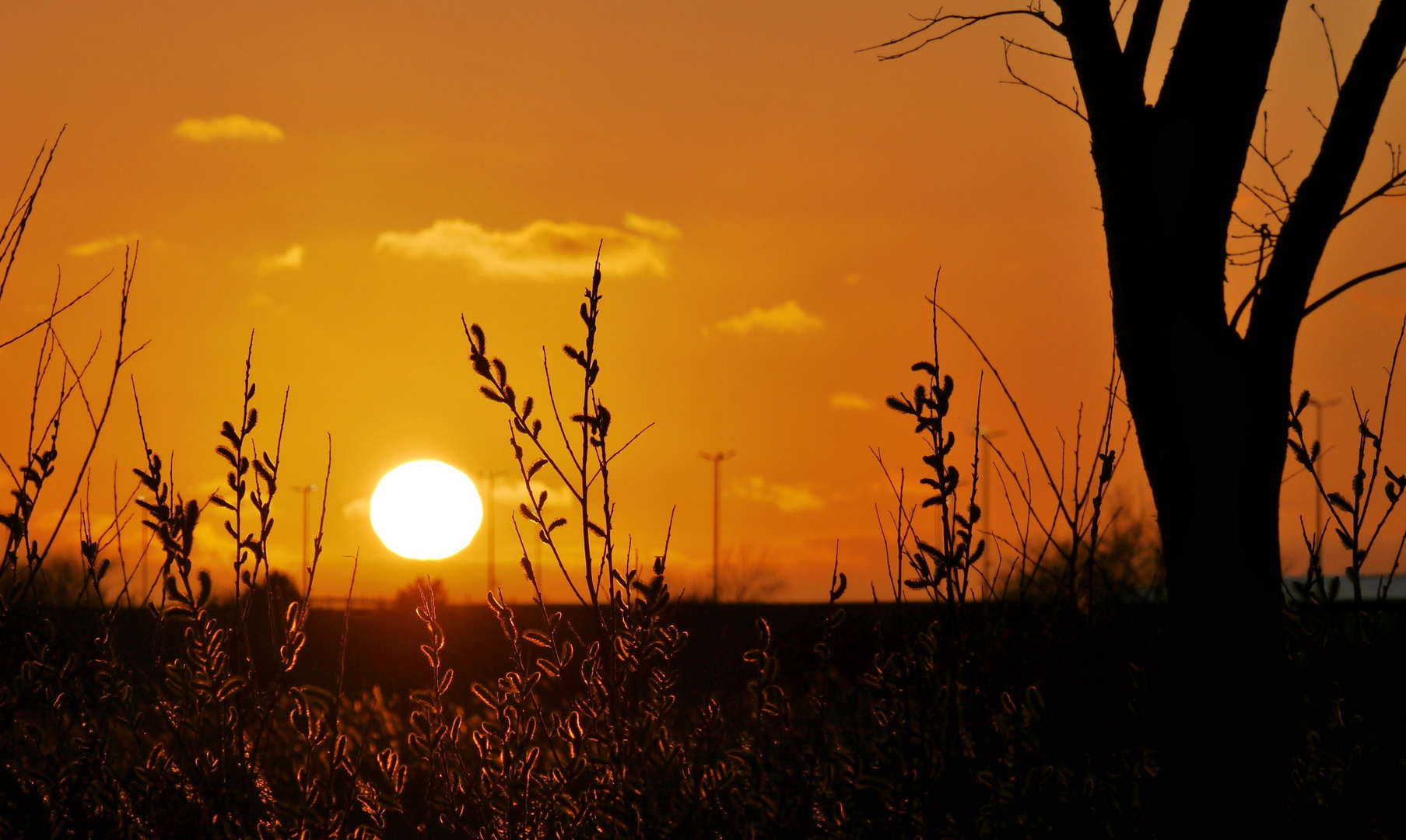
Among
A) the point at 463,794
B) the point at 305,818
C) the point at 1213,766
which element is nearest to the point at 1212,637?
the point at 1213,766

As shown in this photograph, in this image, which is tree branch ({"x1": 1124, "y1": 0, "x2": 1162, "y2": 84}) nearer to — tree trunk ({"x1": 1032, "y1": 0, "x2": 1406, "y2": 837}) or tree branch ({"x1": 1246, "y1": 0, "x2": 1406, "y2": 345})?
tree trunk ({"x1": 1032, "y1": 0, "x2": 1406, "y2": 837})

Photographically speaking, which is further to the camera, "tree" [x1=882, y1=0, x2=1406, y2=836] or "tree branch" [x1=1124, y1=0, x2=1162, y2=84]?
"tree branch" [x1=1124, y1=0, x2=1162, y2=84]

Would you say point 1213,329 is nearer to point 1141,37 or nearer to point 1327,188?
point 1327,188

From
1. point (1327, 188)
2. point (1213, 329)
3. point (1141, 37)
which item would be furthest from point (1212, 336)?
point (1141, 37)

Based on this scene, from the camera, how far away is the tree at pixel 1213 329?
369cm

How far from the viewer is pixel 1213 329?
3.84m

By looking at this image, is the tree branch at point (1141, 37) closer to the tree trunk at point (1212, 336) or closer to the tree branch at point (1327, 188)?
the tree trunk at point (1212, 336)

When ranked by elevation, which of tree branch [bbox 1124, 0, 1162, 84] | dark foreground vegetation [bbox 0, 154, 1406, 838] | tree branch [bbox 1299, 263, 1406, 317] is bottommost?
dark foreground vegetation [bbox 0, 154, 1406, 838]

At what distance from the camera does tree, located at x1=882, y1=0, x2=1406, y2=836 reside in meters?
3.69

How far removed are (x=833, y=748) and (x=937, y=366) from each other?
1.49 metres

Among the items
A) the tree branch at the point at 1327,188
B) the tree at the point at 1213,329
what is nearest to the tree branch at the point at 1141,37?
the tree at the point at 1213,329

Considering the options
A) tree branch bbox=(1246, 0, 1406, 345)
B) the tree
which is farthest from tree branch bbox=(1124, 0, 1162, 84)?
tree branch bbox=(1246, 0, 1406, 345)

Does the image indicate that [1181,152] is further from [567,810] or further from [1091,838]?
[567,810]

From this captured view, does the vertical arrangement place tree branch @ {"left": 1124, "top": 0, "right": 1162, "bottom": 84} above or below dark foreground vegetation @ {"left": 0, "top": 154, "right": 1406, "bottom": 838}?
above
